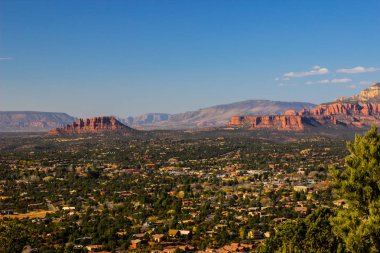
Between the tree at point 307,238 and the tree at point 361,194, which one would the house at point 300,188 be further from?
the tree at point 361,194

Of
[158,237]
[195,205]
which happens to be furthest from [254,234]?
[195,205]

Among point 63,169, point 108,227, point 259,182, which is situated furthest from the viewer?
point 63,169

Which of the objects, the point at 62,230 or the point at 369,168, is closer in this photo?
the point at 369,168

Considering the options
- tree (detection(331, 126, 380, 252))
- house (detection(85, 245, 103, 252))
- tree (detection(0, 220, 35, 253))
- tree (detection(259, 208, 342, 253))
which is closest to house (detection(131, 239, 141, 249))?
house (detection(85, 245, 103, 252))

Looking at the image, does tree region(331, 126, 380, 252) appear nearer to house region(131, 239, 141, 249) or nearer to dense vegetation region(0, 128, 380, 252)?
dense vegetation region(0, 128, 380, 252)

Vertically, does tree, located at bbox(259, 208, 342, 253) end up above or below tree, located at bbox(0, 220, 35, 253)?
above

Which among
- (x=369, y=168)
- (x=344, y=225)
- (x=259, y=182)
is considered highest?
(x=369, y=168)

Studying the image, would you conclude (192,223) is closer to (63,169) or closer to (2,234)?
(2,234)

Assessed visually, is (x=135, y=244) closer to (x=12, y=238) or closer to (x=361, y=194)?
(x=12, y=238)

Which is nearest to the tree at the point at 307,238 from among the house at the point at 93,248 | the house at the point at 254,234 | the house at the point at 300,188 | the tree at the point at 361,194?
the tree at the point at 361,194

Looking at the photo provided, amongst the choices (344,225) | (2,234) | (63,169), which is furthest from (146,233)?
(63,169)
